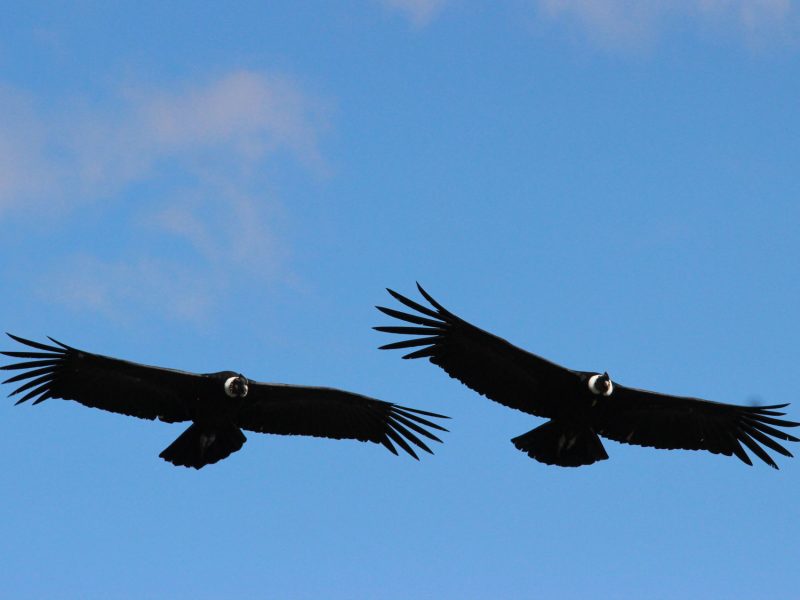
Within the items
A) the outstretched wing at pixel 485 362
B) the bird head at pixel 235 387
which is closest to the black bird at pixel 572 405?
the outstretched wing at pixel 485 362

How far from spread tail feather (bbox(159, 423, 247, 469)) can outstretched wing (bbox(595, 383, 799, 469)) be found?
5.48 meters

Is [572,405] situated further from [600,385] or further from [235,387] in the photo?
[235,387]

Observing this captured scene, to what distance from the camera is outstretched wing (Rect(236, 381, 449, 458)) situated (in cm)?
2580

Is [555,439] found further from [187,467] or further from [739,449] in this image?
[187,467]

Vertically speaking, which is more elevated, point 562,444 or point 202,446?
point 562,444

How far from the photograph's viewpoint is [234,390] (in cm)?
2484

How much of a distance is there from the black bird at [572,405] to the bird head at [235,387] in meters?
2.42

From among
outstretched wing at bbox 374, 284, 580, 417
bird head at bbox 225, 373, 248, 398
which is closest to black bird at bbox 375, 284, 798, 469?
outstretched wing at bbox 374, 284, 580, 417

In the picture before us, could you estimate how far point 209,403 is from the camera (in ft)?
82.3

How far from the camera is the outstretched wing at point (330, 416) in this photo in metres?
25.8

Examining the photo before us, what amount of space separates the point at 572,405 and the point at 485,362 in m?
1.44

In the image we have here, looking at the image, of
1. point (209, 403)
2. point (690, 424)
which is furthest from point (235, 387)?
point (690, 424)

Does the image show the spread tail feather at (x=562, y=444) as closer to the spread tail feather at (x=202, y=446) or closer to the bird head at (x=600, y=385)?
the bird head at (x=600, y=385)

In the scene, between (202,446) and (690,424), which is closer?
(202,446)
